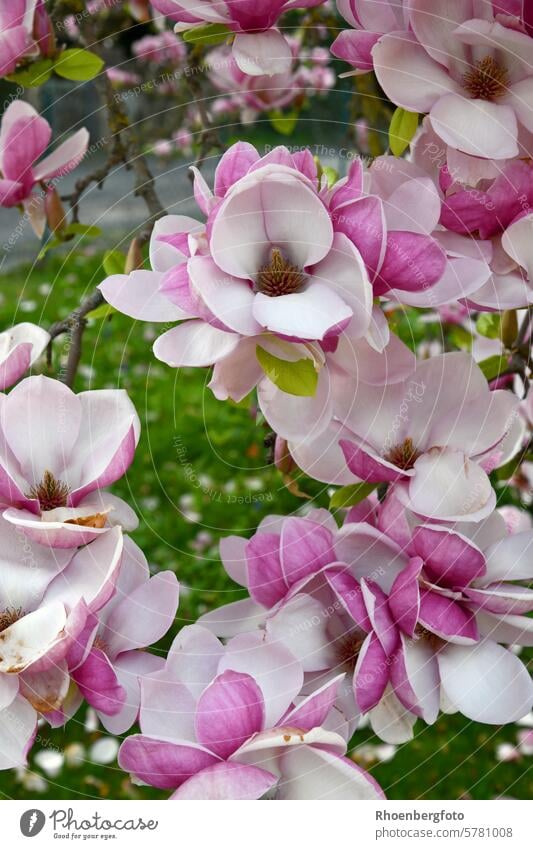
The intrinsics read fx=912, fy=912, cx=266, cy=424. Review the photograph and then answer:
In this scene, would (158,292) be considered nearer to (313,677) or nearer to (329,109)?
(313,677)

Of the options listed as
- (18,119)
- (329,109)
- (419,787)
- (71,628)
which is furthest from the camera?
(329,109)

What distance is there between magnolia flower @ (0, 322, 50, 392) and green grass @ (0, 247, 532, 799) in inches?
3.0

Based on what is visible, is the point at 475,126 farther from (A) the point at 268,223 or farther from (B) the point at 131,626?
(B) the point at 131,626

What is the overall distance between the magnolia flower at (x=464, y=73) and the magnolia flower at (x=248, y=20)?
0.15ft

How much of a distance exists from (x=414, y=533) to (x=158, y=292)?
0.14m

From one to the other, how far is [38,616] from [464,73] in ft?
0.94

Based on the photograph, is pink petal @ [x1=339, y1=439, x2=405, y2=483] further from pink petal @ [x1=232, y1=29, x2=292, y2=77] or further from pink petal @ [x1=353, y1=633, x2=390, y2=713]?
pink petal @ [x1=232, y1=29, x2=292, y2=77]

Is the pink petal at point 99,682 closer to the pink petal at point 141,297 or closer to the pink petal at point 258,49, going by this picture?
the pink petal at point 141,297

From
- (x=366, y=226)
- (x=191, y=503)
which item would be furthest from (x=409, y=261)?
(x=191, y=503)

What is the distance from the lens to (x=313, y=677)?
1.29ft

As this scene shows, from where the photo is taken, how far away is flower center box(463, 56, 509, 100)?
393mm

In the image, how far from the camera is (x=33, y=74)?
475mm

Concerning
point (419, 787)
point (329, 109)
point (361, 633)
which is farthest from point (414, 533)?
point (329, 109)

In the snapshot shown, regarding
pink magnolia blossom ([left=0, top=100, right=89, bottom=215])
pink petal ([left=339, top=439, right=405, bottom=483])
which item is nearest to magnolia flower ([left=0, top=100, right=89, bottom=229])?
pink magnolia blossom ([left=0, top=100, right=89, bottom=215])
